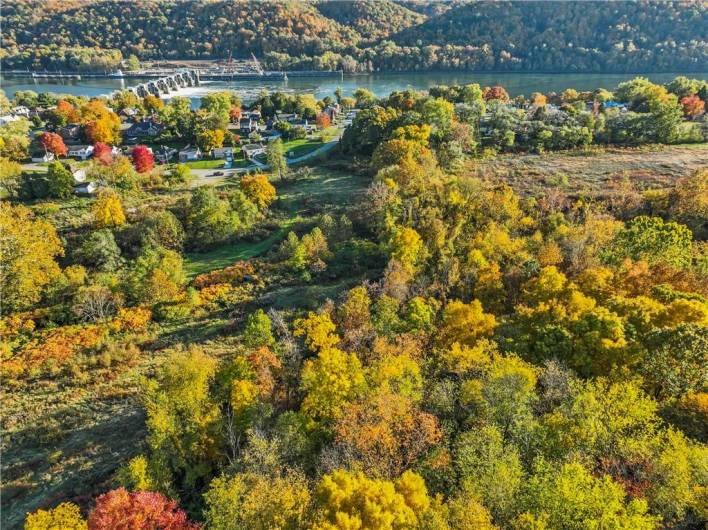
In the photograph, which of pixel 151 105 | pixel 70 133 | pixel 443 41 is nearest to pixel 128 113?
pixel 151 105

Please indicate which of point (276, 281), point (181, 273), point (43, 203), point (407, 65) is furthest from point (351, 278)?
point (407, 65)

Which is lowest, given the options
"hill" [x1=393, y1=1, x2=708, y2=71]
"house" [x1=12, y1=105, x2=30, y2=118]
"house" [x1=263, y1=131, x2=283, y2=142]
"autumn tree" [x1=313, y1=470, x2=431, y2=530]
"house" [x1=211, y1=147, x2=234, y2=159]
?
"autumn tree" [x1=313, y1=470, x2=431, y2=530]

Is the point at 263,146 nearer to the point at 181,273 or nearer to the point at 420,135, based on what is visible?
the point at 420,135

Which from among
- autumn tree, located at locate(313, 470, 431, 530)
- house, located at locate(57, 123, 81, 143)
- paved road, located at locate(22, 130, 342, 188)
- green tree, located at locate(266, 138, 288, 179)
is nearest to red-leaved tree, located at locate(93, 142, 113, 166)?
paved road, located at locate(22, 130, 342, 188)

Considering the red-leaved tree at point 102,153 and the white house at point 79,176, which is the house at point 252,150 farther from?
the white house at point 79,176

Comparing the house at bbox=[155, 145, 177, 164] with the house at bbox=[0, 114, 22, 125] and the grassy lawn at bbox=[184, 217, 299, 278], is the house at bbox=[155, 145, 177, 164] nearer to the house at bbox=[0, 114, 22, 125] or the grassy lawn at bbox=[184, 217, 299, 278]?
the grassy lawn at bbox=[184, 217, 299, 278]

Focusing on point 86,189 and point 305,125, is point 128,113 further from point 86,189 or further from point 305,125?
point 86,189
